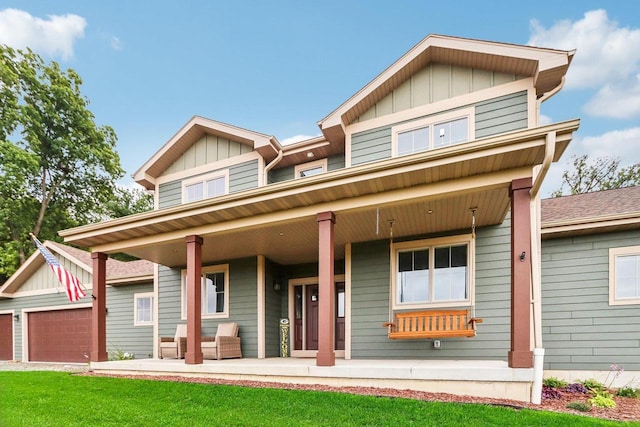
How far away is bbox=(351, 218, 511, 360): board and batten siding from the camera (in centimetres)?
705

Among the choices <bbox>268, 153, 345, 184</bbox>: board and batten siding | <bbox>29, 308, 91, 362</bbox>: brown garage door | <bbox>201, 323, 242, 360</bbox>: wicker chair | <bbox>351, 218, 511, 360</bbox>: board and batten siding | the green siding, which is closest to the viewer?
<bbox>351, 218, 511, 360</bbox>: board and batten siding

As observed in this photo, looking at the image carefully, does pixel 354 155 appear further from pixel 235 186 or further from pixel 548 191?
pixel 548 191

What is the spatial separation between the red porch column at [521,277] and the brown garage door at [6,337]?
16667mm

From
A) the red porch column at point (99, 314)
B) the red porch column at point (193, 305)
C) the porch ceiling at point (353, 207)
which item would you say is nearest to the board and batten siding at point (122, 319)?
the red porch column at point (99, 314)

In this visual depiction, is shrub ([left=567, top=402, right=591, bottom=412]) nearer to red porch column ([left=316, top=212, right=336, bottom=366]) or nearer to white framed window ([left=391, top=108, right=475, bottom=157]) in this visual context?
red porch column ([left=316, top=212, right=336, bottom=366])

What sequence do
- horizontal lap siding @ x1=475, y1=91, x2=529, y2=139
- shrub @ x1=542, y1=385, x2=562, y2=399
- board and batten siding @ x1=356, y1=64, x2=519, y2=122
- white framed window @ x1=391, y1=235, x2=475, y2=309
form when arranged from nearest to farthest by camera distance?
1. shrub @ x1=542, y1=385, x2=562, y2=399
2. horizontal lap siding @ x1=475, y1=91, x2=529, y2=139
3. white framed window @ x1=391, y1=235, x2=475, y2=309
4. board and batten siding @ x1=356, y1=64, x2=519, y2=122

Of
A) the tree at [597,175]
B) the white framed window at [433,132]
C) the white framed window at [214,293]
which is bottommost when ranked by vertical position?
the white framed window at [214,293]

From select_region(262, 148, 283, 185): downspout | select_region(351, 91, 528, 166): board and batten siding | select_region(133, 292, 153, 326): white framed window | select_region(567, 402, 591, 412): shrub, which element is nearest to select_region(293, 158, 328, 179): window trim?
select_region(262, 148, 283, 185): downspout

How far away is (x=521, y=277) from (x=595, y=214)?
3.49 metres

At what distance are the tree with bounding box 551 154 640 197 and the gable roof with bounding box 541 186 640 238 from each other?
12.6 meters

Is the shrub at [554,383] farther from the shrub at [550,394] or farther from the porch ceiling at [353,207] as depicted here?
the porch ceiling at [353,207]

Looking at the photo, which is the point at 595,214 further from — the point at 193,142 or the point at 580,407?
the point at 193,142

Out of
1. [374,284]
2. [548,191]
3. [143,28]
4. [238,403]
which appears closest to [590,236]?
[374,284]

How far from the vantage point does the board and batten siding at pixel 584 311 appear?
22.0 feet
